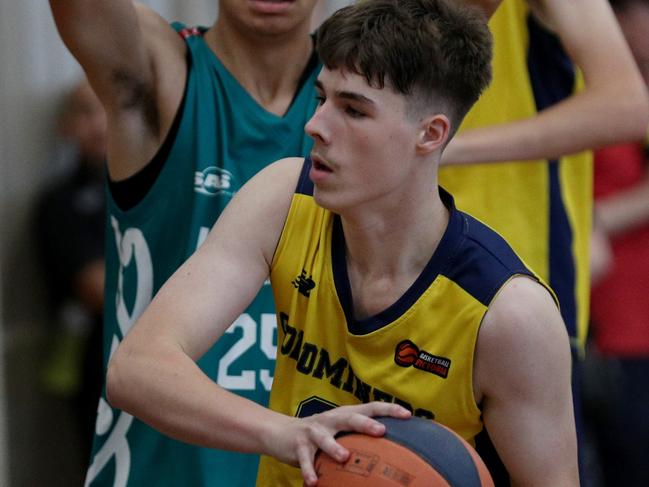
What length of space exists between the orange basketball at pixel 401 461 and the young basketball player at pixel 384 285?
9.2 inches

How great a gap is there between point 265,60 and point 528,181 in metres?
0.78

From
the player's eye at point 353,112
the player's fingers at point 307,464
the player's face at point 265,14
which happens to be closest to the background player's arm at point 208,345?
the player's fingers at point 307,464

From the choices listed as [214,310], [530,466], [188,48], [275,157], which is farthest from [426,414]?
[188,48]

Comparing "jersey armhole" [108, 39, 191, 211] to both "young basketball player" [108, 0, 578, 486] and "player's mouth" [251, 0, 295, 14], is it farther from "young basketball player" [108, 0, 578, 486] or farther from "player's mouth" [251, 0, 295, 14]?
"young basketball player" [108, 0, 578, 486]

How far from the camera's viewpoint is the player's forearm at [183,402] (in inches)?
107

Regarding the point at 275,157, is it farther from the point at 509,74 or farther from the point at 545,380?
the point at 545,380

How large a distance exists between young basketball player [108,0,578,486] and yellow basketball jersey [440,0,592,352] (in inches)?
28.0

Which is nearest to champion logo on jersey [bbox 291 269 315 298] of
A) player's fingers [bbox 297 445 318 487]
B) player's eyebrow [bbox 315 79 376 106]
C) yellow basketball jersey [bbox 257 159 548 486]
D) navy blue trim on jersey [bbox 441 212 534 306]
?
yellow basketball jersey [bbox 257 159 548 486]

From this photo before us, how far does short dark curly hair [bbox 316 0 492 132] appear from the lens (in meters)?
2.91

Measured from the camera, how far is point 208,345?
2992 mm

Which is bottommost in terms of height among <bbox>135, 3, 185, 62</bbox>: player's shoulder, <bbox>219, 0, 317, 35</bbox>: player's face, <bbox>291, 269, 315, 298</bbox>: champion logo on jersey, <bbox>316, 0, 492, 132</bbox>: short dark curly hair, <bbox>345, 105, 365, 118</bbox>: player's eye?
<bbox>291, 269, 315, 298</bbox>: champion logo on jersey

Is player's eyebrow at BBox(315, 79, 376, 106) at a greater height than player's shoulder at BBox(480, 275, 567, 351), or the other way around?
player's eyebrow at BBox(315, 79, 376, 106)

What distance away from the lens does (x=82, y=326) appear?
595cm

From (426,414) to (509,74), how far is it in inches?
47.4
